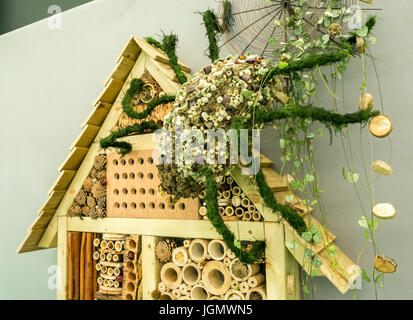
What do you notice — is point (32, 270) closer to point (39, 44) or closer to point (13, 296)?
point (13, 296)

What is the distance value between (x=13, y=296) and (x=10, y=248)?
0.27m

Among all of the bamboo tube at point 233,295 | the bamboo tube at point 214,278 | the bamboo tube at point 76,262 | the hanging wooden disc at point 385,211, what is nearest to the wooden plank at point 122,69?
the bamboo tube at point 76,262

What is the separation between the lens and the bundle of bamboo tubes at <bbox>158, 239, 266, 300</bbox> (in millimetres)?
1047

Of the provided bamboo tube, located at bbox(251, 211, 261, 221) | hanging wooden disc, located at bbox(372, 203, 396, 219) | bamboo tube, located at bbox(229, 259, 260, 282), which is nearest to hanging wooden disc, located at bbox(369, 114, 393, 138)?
hanging wooden disc, located at bbox(372, 203, 396, 219)

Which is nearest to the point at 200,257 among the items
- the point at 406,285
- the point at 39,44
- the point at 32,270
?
the point at 406,285

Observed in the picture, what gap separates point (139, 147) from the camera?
4.13ft

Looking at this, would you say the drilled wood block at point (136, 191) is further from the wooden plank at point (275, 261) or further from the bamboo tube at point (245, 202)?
the wooden plank at point (275, 261)

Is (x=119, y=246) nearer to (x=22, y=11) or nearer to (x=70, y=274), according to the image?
(x=70, y=274)

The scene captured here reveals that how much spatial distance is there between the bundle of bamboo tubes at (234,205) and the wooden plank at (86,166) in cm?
51

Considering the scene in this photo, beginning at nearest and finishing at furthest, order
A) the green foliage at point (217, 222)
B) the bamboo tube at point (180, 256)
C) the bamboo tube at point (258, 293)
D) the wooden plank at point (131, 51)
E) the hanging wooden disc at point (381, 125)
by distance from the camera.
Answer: the hanging wooden disc at point (381, 125) → the green foliage at point (217, 222) → the bamboo tube at point (258, 293) → the bamboo tube at point (180, 256) → the wooden plank at point (131, 51)

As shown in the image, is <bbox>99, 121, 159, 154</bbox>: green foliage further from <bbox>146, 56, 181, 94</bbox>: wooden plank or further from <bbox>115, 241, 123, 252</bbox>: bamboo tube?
<bbox>115, 241, 123, 252</bbox>: bamboo tube

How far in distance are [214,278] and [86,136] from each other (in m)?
0.72

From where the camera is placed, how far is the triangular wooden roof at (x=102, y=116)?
3.99 feet

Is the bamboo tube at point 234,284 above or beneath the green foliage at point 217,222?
beneath
